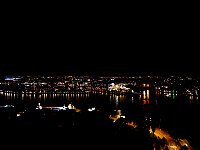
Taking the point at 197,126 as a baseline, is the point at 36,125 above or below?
above

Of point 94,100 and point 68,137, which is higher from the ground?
point 68,137

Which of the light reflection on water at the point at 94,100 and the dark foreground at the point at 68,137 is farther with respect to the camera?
the light reflection on water at the point at 94,100

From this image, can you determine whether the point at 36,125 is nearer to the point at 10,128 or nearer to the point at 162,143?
the point at 10,128

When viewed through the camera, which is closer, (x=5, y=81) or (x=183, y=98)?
(x=183, y=98)

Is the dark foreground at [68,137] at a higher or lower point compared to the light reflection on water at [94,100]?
higher

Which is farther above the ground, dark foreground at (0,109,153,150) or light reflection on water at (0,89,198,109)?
dark foreground at (0,109,153,150)

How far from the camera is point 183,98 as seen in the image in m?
18.3

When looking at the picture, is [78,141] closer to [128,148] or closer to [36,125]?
[128,148]

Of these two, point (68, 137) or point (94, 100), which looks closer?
point (68, 137)

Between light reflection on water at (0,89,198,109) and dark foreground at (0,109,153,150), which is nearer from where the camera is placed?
dark foreground at (0,109,153,150)

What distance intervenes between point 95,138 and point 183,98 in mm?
14008

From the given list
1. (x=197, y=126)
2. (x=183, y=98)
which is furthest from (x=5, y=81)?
(x=197, y=126)

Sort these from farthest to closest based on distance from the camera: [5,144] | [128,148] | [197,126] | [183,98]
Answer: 1. [183,98]
2. [197,126]
3. [128,148]
4. [5,144]

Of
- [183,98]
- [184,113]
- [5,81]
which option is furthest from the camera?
[5,81]
